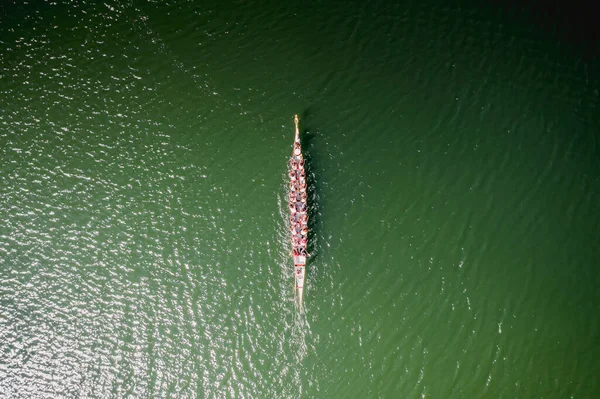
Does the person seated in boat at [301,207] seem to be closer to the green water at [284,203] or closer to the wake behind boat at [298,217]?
the wake behind boat at [298,217]

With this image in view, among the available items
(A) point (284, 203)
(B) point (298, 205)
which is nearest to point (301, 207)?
(B) point (298, 205)

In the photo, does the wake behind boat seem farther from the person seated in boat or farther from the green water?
the green water

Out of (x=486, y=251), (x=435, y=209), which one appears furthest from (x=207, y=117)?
(x=486, y=251)

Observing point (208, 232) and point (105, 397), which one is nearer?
point (105, 397)

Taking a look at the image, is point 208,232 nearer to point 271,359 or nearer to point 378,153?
point 271,359

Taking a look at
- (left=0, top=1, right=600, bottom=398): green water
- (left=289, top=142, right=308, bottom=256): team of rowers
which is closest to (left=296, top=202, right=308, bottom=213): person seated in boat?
(left=289, top=142, right=308, bottom=256): team of rowers

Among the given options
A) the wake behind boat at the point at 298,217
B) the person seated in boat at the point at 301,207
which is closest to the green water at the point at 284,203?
the wake behind boat at the point at 298,217

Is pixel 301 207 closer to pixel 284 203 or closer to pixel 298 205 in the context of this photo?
pixel 298 205
